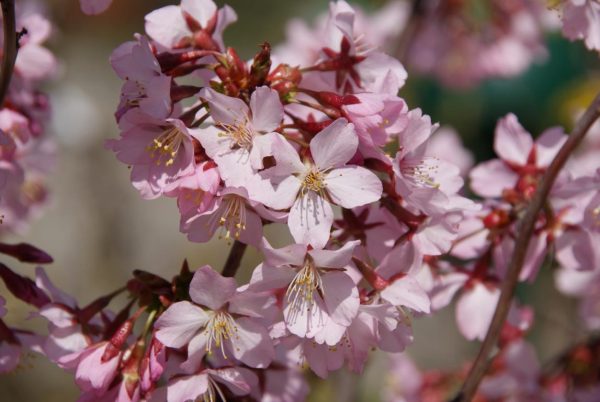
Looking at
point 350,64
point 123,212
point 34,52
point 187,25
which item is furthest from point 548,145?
point 123,212

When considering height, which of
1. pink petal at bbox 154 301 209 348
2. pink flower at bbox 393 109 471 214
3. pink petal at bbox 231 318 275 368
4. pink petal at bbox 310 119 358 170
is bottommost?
pink petal at bbox 231 318 275 368

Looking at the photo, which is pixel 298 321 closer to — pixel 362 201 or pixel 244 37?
pixel 362 201

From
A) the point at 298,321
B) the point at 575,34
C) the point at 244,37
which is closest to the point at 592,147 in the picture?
the point at 575,34

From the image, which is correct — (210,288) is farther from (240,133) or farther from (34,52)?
(34,52)

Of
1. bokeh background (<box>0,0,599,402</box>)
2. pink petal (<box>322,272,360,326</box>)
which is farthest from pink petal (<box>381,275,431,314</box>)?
bokeh background (<box>0,0,599,402</box>)

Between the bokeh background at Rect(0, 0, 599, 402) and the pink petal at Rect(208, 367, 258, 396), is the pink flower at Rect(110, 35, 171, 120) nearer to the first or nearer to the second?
the pink petal at Rect(208, 367, 258, 396)

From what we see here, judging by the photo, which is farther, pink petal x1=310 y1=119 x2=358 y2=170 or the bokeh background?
the bokeh background

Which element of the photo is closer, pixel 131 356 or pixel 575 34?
pixel 131 356
